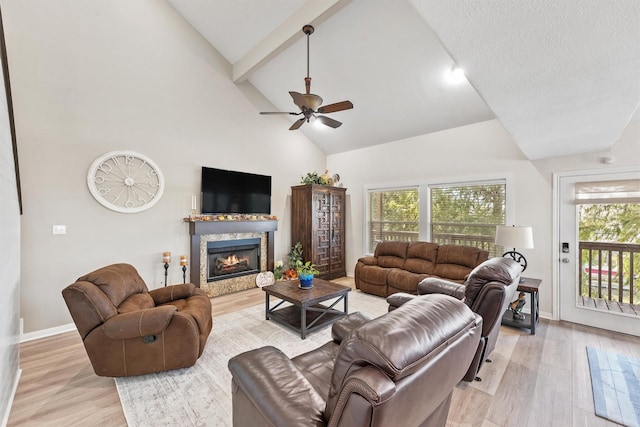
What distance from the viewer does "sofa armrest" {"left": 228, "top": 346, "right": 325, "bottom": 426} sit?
0.99m

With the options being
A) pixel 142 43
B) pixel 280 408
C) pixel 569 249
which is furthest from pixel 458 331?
pixel 142 43

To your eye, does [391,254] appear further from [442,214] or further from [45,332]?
[45,332]

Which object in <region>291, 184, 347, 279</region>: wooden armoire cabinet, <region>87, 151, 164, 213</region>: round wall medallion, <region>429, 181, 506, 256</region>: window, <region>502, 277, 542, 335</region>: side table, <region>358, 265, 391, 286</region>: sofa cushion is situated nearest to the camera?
<region>502, 277, 542, 335</region>: side table

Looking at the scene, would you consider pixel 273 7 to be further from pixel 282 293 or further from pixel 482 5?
pixel 282 293

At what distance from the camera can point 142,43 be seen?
3.87 m

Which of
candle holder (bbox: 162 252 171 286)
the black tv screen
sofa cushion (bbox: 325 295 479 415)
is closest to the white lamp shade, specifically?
sofa cushion (bbox: 325 295 479 415)

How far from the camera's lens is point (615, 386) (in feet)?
7.14

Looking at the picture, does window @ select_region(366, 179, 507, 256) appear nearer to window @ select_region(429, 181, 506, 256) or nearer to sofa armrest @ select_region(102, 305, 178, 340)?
window @ select_region(429, 181, 506, 256)

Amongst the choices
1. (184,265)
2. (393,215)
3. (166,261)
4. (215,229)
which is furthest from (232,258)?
(393,215)

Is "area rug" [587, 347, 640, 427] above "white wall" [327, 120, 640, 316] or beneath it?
beneath

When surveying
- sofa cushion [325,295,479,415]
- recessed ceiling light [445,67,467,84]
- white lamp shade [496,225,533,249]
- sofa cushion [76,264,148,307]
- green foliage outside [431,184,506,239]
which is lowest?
sofa cushion [76,264,148,307]

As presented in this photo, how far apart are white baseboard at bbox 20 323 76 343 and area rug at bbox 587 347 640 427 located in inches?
208

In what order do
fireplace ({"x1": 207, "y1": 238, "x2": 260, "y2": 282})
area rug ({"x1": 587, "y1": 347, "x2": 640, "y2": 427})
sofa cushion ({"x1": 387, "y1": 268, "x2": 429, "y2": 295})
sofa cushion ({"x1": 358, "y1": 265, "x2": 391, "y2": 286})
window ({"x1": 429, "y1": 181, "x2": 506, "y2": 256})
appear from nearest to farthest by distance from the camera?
area rug ({"x1": 587, "y1": 347, "x2": 640, "y2": 427}) → sofa cushion ({"x1": 387, "y1": 268, "x2": 429, "y2": 295}) → window ({"x1": 429, "y1": 181, "x2": 506, "y2": 256}) → sofa cushion ({"x1": 358, "y1": 265, "x2": 391, "y2": 286}) → fireplace ({"x1": 207, "y1": 238, "x2": 260, "y2": 282})

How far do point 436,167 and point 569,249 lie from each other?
2.18 m
